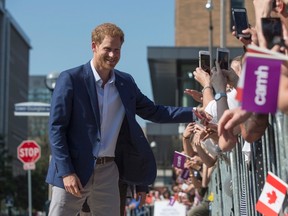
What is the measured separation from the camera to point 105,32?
5453 mm

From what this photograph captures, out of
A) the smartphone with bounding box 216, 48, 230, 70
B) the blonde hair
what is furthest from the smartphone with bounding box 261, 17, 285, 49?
the blonde hair

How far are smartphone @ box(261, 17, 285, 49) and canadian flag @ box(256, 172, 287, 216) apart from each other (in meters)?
0.80

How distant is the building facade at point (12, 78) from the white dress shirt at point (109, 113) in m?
113

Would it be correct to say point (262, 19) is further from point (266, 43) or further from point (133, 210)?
point (133, 210)

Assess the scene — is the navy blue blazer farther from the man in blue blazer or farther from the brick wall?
the brick wall

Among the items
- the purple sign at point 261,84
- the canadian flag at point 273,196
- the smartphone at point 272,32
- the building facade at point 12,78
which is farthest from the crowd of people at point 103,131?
the building facade at point 12,78

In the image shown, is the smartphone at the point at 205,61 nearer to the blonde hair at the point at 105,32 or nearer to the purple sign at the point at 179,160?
the blonde hair at the point at 105,32

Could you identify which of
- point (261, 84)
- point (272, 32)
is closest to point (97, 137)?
point (272, 32)

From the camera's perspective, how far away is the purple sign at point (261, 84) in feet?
9.04

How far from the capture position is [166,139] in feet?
152

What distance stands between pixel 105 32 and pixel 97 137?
2.61 ft

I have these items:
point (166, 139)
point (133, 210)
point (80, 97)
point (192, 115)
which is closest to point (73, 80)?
point (80, 97)

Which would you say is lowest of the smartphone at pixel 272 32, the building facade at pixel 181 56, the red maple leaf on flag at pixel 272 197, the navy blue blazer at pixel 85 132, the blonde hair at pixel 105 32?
the red maple leaf on flag at pixel 272 197

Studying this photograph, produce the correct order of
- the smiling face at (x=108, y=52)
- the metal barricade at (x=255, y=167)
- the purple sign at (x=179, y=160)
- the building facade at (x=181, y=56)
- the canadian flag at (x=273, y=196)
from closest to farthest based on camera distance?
the canadian flag at (x=273, y=196) → the metal barricade at (x=255, y=167) → the smiling face at (x=108, y=52) → the purple sign at (x=179, y=160) → the building facade at (x=181, y=56)
